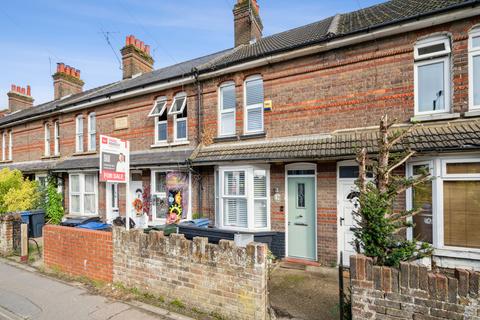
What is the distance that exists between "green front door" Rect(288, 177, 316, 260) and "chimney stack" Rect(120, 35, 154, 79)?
39.6 feet

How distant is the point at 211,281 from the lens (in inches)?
164

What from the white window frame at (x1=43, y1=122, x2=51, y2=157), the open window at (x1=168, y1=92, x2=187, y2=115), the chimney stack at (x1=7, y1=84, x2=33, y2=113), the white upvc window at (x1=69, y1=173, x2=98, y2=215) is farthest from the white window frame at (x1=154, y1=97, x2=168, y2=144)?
the chimney stack at (x1=7, y1=84, x2=33, y2=113)

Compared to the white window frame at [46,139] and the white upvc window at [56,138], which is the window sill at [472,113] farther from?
the white window frame at [46,139]

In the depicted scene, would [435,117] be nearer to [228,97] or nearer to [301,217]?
[301,217]

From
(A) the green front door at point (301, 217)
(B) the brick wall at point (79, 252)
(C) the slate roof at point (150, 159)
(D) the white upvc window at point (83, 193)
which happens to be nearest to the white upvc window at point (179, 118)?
(C) the slate roof at point (150, 159)

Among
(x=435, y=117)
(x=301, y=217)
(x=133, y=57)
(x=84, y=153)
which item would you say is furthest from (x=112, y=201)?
(x=435, y=117)

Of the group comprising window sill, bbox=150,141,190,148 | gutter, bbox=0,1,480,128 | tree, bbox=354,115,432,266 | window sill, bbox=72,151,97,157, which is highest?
gutter, bbox=0,1,480,128

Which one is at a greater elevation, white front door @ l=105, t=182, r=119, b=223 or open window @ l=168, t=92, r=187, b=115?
open window @ l=168, t=92, r=187, b=115

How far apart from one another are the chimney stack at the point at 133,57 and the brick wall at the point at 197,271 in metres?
12.1

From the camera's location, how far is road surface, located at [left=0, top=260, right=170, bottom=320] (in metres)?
4.38

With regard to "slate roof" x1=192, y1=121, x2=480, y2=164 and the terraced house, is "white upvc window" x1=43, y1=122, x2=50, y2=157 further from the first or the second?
"slate roof" x1=192, y1=121, x2=480, y2=164

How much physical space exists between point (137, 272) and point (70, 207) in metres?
9.31

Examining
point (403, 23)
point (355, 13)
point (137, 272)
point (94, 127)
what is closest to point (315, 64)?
point (403, 23)

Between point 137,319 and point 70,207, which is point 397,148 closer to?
point 137,319
